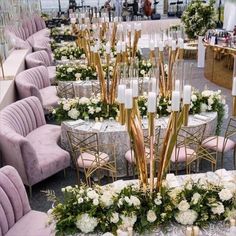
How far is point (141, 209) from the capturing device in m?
2.73

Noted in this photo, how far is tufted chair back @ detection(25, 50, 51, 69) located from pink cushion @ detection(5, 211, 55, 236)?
4492mm

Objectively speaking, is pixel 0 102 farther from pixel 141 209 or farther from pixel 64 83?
pixel 141 209

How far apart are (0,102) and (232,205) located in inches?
127

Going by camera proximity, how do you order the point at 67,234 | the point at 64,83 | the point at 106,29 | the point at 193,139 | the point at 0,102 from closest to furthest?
the point at 67,234 < the point at 193,139 < the point at 0,102 < the point at 64,83 < the point at 106,29

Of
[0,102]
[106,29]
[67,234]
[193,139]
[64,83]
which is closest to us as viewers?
[67,234]

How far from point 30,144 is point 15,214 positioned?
3.34ft

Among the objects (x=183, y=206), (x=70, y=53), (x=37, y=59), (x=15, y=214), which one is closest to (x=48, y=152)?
(x=15, y=214)

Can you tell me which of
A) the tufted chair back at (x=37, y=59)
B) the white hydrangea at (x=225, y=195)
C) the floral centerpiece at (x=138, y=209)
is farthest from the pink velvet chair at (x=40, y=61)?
the white hydrangea at (x=225, y=195)

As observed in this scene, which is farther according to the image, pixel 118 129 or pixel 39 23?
pixel 39 23

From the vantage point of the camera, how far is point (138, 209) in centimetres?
273

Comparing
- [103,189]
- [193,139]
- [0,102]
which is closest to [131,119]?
[103,189]

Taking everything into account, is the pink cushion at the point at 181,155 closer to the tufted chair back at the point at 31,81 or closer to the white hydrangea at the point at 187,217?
the white hydrangea at the point at 187,217

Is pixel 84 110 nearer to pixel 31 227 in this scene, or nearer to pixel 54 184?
pixel 54 184

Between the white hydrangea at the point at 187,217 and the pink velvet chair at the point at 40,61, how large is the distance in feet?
16.9
